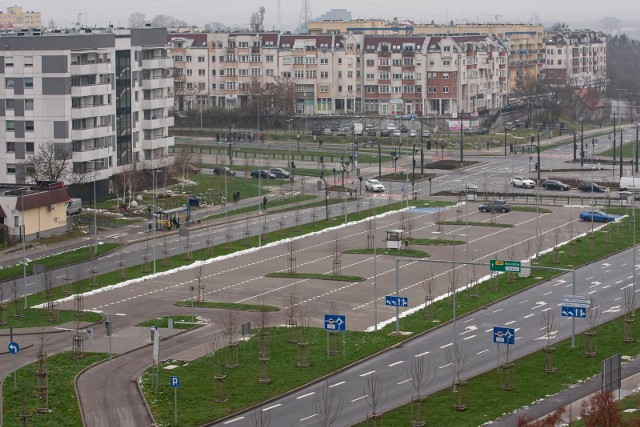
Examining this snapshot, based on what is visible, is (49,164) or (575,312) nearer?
(575,312)

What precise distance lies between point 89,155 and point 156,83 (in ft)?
50.5

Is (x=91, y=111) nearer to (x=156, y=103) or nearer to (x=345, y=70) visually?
(x=156, y=103)

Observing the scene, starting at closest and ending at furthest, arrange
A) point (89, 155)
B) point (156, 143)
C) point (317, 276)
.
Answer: point (317, 276)
point (89, 155)
point (156, 143)

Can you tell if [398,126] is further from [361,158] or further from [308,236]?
[308,236]

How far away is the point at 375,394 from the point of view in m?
54.7

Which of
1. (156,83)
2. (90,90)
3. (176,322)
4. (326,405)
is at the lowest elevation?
(176,322)

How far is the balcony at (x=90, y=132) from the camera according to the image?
109188 millimetres

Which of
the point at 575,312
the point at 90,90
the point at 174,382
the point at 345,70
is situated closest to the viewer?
the point at 174,382

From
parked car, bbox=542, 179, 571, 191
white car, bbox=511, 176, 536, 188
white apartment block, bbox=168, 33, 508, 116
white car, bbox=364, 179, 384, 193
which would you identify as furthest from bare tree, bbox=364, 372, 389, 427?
white apartment block, bbox=168, 33, 508, 116

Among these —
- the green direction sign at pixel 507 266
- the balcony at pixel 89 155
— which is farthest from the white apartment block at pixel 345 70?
the green direction sign at pixel 507 266

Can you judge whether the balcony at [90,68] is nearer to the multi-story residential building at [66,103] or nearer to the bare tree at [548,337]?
the multi-story residential building at [66,103]

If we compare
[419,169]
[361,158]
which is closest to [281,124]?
[361,158]

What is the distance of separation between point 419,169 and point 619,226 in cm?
4190

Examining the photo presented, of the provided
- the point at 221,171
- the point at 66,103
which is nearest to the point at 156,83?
the point at 221,171
